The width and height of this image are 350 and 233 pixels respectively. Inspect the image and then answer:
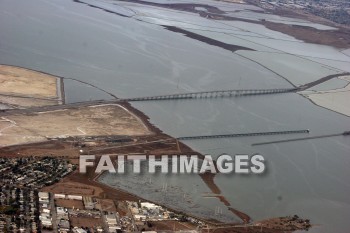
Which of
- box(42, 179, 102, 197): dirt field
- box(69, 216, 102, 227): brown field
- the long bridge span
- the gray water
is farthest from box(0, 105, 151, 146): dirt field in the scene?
box(69, 216, 102, 227): brown field

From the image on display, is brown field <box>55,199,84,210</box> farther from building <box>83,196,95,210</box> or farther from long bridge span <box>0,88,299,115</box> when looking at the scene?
long bridge span <box>0,88,299,115</box>

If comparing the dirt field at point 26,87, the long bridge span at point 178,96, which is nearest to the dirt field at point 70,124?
the long bridge span at point 178,96

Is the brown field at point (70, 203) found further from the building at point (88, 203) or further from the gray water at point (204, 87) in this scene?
the gray water at point (204, 87)

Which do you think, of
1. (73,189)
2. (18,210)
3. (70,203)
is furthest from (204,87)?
(18,210)

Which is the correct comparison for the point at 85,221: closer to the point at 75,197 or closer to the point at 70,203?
the point at 70,203

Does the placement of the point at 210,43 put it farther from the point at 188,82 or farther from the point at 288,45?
the point at 188,82

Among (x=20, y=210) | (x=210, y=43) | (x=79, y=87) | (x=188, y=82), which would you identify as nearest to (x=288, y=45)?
(x=210, y=43)
